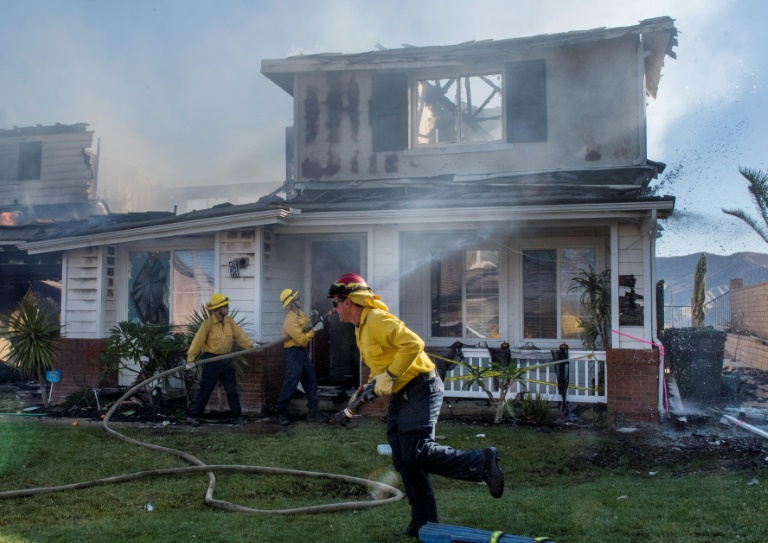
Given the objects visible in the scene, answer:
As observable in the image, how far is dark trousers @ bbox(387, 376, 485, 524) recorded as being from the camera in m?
4.58

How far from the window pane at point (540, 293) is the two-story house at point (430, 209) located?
0.02m

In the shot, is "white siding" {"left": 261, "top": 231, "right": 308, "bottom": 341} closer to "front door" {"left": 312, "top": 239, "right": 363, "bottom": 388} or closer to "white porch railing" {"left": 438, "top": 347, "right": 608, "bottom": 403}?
"front door" {"left": 312, "top": 239, "right": 363, "bottom": 388}

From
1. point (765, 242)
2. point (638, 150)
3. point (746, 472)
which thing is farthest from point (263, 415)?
point (765, 242)

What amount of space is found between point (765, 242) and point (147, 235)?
1012 centimetres

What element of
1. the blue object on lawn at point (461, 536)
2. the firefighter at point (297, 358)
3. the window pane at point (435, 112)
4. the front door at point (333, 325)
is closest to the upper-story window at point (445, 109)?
the window pane at point (435, 112)

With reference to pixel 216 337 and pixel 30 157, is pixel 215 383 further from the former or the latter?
pixel 30 157

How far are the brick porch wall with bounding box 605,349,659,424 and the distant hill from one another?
2349 centimetres

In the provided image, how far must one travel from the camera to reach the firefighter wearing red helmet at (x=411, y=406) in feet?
15.0

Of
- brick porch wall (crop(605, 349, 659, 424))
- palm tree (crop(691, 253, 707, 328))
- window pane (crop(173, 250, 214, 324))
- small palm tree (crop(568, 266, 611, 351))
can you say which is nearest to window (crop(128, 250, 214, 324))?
window pane (crop(173, 250, 214, 324))

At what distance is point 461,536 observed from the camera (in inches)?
166

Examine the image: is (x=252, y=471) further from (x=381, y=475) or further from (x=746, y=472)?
(x=746, y=472)

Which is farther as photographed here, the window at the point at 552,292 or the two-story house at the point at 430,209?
the window at the point at 552,292

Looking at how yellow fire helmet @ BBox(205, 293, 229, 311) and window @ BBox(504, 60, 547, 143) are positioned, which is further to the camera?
window @ BBox(504, 60, 547, 143)

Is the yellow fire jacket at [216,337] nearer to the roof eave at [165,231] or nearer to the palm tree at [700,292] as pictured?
the roof eave at [165,231]
